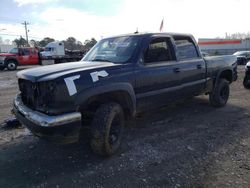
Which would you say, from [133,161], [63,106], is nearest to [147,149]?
[133,161]

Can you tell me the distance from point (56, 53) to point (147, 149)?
1102 inches

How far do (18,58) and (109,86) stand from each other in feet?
69.8

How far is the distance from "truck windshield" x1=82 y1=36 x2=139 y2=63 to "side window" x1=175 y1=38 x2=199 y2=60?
116 cm

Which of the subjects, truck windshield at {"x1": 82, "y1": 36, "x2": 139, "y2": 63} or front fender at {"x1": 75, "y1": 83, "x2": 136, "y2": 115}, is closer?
front fender at {"x1": 75, "y1": 83, "x2": 136, "y2": 115}

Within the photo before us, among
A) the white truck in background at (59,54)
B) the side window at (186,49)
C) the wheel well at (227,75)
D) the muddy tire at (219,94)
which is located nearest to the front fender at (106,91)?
the side window at (186,49)

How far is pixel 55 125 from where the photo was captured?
10.7ft

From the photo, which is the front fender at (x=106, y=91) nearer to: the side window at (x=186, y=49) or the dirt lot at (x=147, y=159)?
the dirt lot at (x=147, y=159)

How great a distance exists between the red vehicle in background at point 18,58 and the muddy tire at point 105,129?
2047cm

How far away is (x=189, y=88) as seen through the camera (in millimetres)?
5617

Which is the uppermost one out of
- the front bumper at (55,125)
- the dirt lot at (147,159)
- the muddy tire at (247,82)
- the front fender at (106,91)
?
the front fender at (106,91)

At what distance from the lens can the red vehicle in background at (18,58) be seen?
21981 millimetres

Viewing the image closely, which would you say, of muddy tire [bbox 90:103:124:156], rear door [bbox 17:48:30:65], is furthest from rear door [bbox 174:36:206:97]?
rear door [bbox 17:48:30:65]

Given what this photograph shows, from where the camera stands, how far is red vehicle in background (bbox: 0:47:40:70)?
865 inches

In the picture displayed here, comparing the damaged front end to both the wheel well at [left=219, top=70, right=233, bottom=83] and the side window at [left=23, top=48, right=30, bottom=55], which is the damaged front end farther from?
the side window at [left=23, top=48, right=30, bottom=55]
